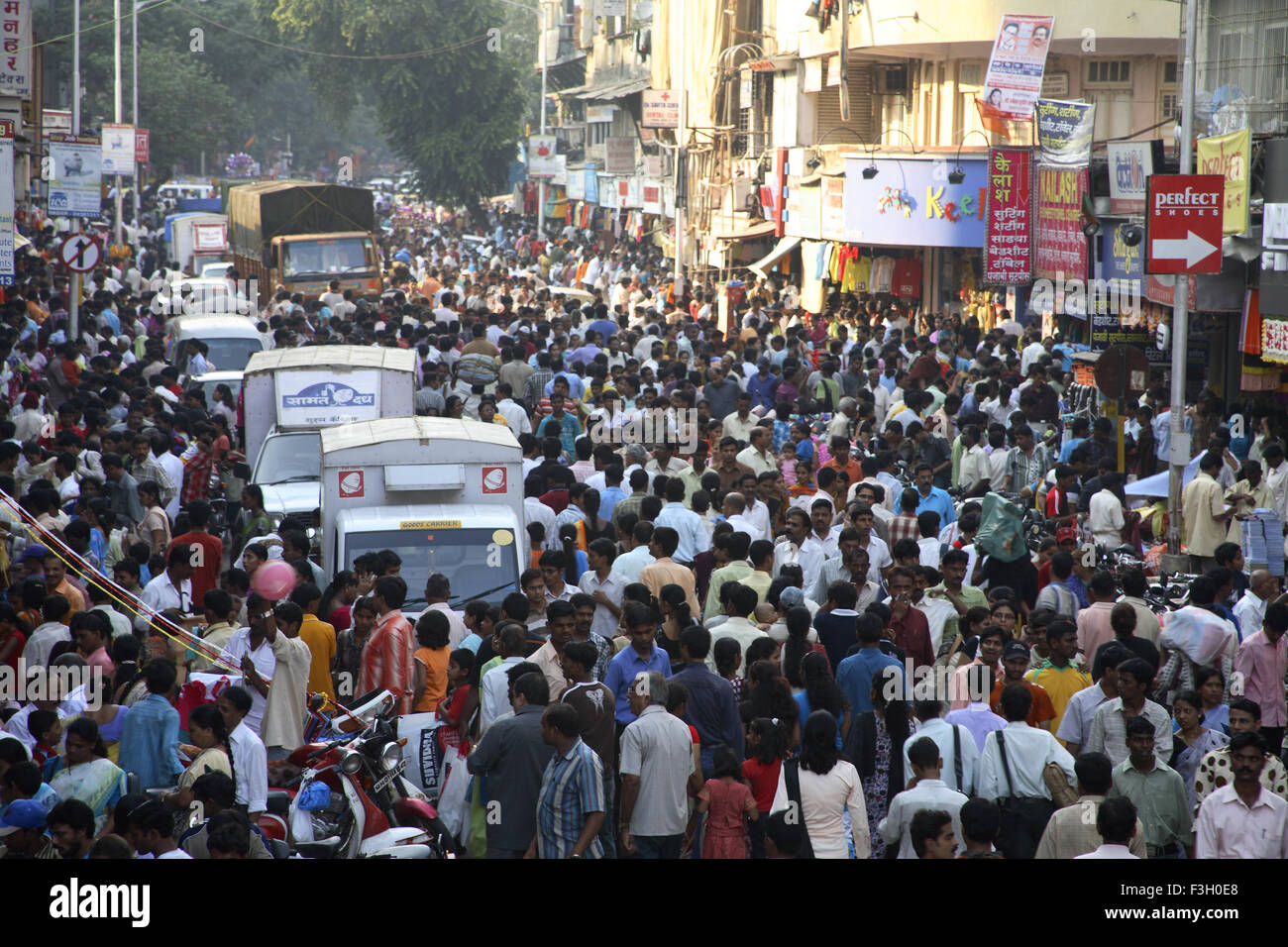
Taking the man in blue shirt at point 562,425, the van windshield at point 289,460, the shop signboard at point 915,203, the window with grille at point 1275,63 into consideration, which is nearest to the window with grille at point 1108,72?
the shop signboard at point 915,203

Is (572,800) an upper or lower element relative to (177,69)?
lower

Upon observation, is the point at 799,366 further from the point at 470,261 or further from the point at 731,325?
the point at 470,261

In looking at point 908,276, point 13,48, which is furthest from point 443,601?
point 908,276

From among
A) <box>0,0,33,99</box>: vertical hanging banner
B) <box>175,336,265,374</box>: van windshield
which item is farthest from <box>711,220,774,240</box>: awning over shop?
<box>0,0,33,99</box>: vertical hanging banner

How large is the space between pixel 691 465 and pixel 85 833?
25.9 ft

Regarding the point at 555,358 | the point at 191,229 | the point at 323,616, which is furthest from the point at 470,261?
the point at 323,616

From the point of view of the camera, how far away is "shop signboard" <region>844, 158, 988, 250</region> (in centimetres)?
2564

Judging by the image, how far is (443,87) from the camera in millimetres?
61781

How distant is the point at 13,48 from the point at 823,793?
53.2 feet

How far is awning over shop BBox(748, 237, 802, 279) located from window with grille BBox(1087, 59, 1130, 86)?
27.3 ft

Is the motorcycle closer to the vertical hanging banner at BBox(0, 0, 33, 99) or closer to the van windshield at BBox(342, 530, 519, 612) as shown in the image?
the van windshield at BBox(342, 530, 519, 612)

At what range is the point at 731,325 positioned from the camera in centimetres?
3017


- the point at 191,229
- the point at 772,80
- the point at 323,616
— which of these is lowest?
the point at 323,616

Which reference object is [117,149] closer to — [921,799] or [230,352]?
[230,352]
